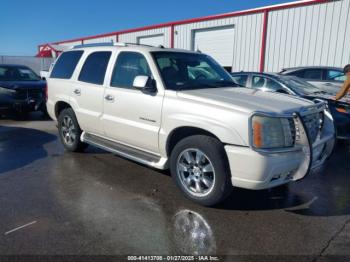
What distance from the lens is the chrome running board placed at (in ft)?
14.1

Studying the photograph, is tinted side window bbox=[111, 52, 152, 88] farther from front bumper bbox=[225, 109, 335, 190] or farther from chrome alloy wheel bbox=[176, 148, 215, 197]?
front bumper bbox=[225, 109, 335, 190]

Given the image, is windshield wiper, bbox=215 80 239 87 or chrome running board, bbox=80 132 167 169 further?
windshield wiper, bbox=215 80 239 87

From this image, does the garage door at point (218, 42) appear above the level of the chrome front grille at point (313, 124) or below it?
above

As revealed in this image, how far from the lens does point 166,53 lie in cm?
479

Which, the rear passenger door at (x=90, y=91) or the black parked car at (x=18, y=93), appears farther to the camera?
the black parked car at (x=18, y=93)

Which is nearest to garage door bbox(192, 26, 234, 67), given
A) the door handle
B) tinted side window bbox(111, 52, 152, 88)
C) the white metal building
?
the white metal building

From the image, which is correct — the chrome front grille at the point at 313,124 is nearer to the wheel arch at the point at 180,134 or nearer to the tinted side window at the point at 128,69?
the wheel arch at the point at 180,134

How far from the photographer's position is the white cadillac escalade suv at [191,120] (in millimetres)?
3410

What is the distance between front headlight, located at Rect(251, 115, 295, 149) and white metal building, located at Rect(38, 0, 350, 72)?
39.5 feet

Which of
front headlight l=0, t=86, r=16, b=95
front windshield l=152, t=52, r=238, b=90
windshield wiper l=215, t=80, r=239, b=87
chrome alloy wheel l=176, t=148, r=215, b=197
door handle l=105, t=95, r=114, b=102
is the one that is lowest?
chrome alloy wheel l=176, t=148, r=215, b=197

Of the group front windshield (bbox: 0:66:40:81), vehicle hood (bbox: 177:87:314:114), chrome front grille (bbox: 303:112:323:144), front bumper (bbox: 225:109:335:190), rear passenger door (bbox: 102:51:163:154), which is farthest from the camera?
front windshield (bbox: 0:66:40:81)

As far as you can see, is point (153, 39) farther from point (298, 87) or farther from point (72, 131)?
point (72, 131)

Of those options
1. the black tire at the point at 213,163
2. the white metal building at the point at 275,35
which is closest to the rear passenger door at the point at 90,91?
the black tire at the point at 213,163

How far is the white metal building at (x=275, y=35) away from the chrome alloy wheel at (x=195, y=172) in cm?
1230
